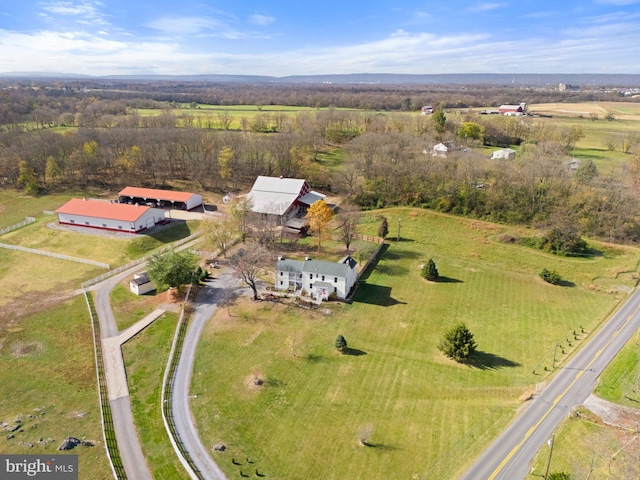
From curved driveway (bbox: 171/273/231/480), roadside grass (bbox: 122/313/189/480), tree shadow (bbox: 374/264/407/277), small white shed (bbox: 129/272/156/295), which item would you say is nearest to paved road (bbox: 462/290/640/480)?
curved driveway (bbox: 171/273/231/480)

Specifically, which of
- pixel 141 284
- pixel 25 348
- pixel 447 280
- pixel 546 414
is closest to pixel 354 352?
pixel 546 414

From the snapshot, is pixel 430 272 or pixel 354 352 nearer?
pixel 354 352

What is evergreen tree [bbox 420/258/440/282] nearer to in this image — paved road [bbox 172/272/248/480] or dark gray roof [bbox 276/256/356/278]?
dark gray roof [bbox 276/256/356/278]

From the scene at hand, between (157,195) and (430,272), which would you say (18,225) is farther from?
(430,272)

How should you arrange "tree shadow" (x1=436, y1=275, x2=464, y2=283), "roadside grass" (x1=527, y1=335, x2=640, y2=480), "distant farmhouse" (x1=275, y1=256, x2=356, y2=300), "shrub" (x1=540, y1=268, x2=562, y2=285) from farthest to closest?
"tree shadow" (x1=436, y1=275, x2=464, y2=283) → "shrub" (x1=540, y1=268, x2=562, y2=285) → "distant farmhouse" (x1=275, y1=256, x2=356, y2=300) → "roadside grass" (x1=527, y1=335, x2=640, y2=480)

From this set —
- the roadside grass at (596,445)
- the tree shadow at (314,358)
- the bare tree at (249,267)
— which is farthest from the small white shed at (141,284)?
the roadside grass at (596,445)

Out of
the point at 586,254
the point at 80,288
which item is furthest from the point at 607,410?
the point at 80,288
